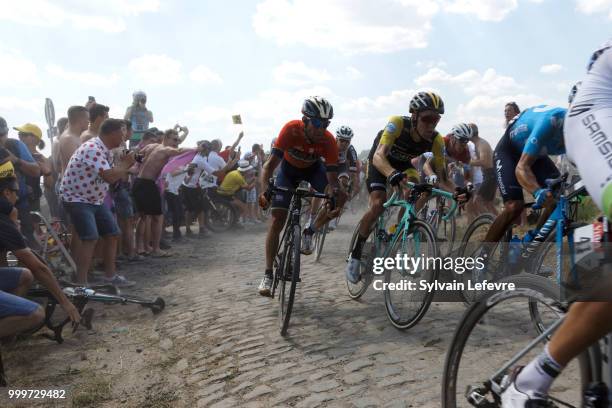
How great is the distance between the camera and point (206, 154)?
13.7 metres

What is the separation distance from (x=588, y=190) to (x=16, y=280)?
15.1 feet

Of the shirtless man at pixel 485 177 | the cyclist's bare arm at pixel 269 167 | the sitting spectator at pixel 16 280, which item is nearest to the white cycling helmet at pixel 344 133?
the shirtless man at pixel 485 177

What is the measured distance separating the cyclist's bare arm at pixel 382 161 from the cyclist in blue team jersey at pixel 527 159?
1.14 metres

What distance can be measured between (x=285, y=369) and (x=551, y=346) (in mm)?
2546

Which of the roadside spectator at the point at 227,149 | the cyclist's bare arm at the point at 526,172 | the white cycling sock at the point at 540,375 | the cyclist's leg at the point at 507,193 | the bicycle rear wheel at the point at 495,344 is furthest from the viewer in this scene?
the roadside spectator at the point at 227,149

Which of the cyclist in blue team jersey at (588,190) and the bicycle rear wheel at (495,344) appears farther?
the bicycle rear wheel at (495,344)

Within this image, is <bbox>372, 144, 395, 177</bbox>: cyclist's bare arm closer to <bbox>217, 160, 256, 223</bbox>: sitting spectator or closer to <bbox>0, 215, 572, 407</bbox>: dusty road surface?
<bbox>0, 215, 572, 407</bbox>: dusty road surface

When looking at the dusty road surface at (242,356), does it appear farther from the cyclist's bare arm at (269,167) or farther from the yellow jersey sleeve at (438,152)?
the yellow jersey sleeve at (438,152)

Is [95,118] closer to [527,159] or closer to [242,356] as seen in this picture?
[242,356]

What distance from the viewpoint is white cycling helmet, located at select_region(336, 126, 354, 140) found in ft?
32.3

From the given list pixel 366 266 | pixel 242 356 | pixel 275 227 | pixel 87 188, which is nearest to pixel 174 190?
pixel 87 188

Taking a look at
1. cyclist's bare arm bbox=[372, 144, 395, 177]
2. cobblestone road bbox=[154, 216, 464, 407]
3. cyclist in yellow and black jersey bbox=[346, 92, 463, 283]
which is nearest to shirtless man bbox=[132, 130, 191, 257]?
cobblestone road bbox=[154, 216, 464, 407]

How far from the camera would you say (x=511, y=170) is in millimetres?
5176

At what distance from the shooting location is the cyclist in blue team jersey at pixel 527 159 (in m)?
4.46
